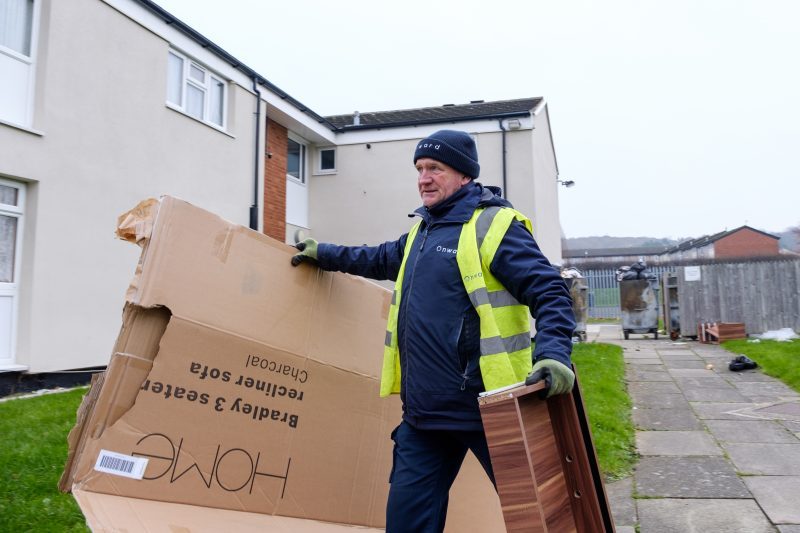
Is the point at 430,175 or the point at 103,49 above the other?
the point at 103,49

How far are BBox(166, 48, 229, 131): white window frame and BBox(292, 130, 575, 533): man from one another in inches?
332

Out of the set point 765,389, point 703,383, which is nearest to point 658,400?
point 703,383

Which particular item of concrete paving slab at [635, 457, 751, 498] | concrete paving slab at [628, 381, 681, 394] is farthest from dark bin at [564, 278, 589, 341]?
concrete paving slab at [635, 457, 751, 498]

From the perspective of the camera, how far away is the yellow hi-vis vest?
1.98 metres

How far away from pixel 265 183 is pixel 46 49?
19.5 ft

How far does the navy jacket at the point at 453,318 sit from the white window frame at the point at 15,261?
647 centimetres

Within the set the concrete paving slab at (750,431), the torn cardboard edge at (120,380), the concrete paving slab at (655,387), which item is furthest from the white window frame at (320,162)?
the torn cardboard edge at (120,380)

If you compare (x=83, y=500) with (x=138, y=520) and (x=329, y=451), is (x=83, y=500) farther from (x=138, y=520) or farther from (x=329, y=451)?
(x=329, y=451)

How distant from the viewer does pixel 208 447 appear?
6.86 ft

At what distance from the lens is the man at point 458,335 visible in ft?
6.61

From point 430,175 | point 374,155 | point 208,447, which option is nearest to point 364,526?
point 208,447

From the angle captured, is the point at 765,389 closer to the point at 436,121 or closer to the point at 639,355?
the point at 639,355

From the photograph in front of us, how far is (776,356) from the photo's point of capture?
9.48 metres

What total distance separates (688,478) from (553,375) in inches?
121
